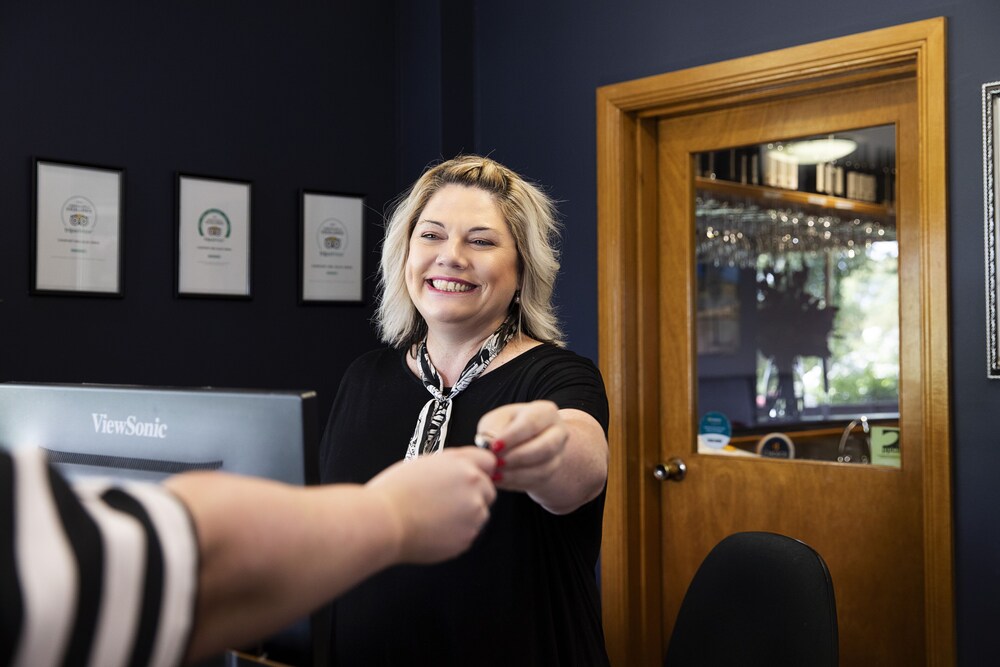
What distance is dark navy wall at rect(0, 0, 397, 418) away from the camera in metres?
2.84

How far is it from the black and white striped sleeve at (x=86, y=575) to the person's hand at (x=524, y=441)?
436mm

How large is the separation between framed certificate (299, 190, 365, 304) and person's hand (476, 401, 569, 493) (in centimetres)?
268

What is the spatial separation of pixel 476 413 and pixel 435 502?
93 cm

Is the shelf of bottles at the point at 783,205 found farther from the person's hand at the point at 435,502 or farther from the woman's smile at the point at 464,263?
the person's hand at the point at 435,502

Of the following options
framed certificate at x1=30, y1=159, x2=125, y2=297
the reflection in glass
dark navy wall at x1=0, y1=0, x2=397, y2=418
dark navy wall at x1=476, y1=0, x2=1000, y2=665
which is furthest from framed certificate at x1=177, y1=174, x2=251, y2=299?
the reflection in glass

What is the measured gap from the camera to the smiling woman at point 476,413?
4.61 ft

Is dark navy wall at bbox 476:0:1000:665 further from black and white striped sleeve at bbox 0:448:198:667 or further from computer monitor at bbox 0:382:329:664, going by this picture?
black and white striped sleeve at bbox 0:448:198:667

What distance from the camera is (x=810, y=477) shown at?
2.98 meters

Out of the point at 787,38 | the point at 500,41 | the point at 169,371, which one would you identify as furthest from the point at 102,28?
the point at 787,38

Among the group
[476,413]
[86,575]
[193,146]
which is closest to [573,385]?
[476,413]

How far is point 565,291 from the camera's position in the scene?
11.3 ft

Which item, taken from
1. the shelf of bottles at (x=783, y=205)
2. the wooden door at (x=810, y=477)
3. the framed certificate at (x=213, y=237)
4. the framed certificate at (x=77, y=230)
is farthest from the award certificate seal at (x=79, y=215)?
the shelf of bottles at (x=783, y=205)

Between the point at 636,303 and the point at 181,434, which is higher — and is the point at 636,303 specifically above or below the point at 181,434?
above

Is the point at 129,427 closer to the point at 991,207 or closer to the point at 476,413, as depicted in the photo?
the point at 476,413
